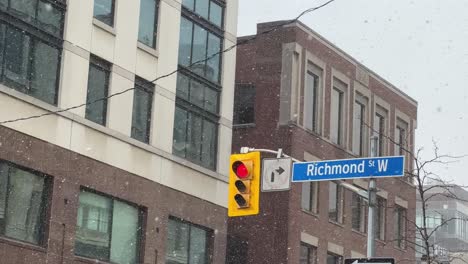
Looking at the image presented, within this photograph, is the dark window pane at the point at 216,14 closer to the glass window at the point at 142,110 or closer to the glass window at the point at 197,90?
the glass window at the point at 197,90

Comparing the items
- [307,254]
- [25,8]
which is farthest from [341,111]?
[25,8]

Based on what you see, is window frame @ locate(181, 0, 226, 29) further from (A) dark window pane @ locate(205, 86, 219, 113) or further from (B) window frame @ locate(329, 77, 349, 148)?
(B) window frame @ locate(329, 77, 349, 148)

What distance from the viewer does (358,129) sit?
4534 centimetres

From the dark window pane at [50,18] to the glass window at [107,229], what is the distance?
4.74 m

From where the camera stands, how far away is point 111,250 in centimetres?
→ 3027

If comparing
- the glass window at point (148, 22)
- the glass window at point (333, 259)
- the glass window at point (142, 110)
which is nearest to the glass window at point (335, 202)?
the glass window at point (333, 259)

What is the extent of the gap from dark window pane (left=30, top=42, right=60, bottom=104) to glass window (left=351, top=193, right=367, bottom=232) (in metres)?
19.2

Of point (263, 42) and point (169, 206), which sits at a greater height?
point (263, 42)

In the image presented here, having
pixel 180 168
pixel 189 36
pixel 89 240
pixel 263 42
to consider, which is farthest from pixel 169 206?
pixel 263 42

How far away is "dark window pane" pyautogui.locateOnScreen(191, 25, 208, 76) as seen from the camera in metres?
34.6

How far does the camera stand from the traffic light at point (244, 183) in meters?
19.2

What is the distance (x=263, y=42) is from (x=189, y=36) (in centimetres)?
719

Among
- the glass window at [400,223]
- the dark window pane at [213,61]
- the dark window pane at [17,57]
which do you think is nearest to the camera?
the dark window pane at [17,57]

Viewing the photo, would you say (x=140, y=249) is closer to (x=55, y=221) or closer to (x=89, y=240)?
(x=89, y=240)
